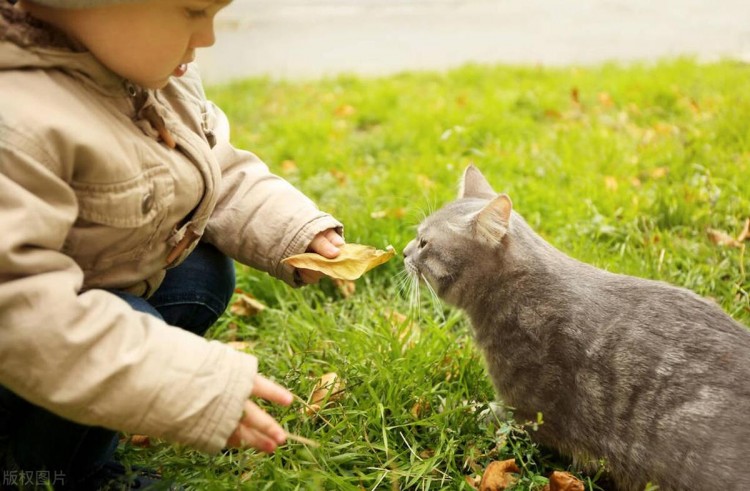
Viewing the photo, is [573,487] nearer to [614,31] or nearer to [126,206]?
[126,206]

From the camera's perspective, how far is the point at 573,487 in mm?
1927

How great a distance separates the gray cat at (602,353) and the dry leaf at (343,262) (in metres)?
0.29

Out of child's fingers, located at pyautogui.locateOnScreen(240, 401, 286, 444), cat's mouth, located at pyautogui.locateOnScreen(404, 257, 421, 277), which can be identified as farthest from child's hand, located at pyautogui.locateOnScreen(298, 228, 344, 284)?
child's fingers, located at pyautogui.locateOnScreen(240, 401, 286, 444)

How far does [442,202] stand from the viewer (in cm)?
332

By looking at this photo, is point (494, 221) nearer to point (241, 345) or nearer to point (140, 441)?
point (241, 345)

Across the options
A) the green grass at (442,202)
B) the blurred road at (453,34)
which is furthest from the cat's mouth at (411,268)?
the blurred road at (453,34)

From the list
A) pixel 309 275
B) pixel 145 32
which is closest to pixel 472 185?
pixel 309 275

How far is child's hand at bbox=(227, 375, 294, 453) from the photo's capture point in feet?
4.98

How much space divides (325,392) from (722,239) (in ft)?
5.58

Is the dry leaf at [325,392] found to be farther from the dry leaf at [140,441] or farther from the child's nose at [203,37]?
the child's nose at [203,37]

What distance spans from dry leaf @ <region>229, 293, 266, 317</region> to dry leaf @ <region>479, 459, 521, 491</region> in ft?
3.83

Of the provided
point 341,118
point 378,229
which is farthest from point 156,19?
point 341,118

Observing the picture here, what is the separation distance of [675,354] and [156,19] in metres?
1.50

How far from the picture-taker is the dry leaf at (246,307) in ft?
9.18
